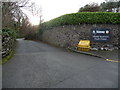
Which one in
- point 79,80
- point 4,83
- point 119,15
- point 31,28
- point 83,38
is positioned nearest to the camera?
point 4,83

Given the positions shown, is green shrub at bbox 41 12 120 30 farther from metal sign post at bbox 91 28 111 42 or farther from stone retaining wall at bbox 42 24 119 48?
metal sign post at bbox 91 28 111 42

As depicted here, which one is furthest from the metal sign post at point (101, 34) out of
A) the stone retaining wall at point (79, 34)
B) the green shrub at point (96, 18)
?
the green shrub at point (96, 18)

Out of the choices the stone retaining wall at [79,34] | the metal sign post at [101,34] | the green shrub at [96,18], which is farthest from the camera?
the stone retaining wall at [79,34]

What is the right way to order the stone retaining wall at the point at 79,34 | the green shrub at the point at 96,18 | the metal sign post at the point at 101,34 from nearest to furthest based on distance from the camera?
the metal sign post at the point at 101,34 < the green shrub at the point at 96,18 < the stone retaining wall at the point at 79,34

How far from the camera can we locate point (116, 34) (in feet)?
25.6

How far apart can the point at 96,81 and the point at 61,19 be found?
7925 mm

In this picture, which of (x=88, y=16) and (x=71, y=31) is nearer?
(x=88, y=16)

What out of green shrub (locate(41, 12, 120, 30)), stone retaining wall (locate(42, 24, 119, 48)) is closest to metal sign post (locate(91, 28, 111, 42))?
stone retaining wall (locate(42, 24, 119, 48))

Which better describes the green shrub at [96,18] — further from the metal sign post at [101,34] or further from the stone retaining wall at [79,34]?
the metal sign post at [101,34]

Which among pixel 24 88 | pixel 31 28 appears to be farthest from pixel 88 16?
pixel 31 28

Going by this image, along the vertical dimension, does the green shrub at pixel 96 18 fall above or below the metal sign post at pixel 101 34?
above

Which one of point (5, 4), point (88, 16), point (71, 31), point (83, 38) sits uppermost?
point (5, 4)

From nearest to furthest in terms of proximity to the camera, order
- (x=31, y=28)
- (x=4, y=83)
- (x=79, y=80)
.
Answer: (x=4, y=83)
(x=79, y=80)
(x=31, y=28)

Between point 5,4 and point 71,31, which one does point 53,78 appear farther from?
point 5,4
